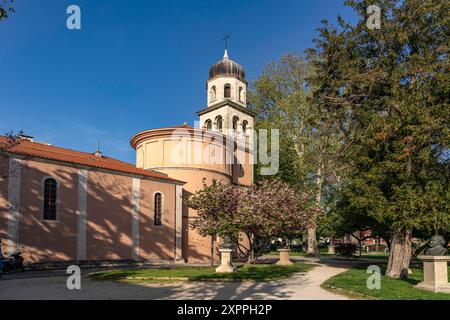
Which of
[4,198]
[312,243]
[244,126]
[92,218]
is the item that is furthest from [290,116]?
[4,198]

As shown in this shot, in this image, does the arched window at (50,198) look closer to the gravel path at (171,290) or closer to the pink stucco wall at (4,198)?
the pink stucco wall at (4,198)

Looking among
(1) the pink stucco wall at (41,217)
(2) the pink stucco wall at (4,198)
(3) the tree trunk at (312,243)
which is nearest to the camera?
(2) the pink stucco wall at (4,198)

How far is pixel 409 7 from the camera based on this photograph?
17250 mm

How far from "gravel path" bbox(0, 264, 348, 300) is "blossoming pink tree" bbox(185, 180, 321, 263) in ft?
23.6

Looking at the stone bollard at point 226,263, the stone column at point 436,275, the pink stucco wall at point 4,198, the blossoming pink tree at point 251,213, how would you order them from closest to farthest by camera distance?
the stone column at point 436,275 → the stone bollard at point 226,263 → the pink stucco wall at point 4,198 → the blossoming pink tree at point 251,213

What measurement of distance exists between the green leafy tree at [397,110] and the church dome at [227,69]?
20.6 m

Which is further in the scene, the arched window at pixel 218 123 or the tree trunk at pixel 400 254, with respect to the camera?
the arched window at pixel 218 123

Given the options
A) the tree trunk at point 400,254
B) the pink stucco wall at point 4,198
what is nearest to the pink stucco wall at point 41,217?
the pink stucco wall at point 4,198

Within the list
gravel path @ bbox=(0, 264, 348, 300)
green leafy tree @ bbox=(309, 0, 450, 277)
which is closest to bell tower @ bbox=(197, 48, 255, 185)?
green leafy tree @ bbox=(309, 0, 450, 277)

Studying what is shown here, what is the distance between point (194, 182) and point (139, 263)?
8378 mm

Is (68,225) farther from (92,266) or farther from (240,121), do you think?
(240,121)

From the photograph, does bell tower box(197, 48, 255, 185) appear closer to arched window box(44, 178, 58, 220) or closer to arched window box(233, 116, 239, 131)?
arched window box(233, 116, 239, 131)

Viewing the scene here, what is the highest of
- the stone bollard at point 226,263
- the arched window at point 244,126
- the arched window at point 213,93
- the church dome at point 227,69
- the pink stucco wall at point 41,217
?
the church dome at point 227,69

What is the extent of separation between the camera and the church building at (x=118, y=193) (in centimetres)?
2122
